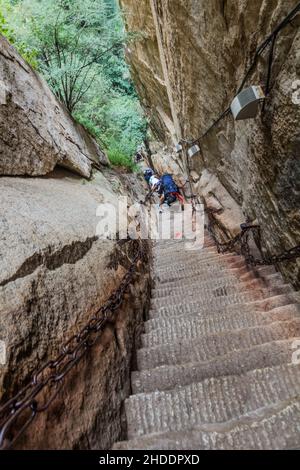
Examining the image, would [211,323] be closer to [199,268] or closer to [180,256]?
[199,268]

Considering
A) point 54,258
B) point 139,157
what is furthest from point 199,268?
point 139,157

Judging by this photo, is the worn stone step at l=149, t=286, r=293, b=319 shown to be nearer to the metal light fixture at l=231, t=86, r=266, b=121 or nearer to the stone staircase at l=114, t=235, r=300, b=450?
the stone staircase at l=114, t=235, r=300, b=450

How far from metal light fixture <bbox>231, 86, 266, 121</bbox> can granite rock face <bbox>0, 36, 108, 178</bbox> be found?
288cm

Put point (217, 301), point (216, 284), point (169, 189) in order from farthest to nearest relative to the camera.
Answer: point (169, 189) < point (216, 284) < point (217, 301)

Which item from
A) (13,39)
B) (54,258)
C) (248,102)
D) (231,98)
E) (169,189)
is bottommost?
(54,258)

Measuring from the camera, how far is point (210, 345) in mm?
2729

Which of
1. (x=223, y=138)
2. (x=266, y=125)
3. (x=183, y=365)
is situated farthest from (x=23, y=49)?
(x=183, y=365)

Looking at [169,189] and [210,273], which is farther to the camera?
[169,189]

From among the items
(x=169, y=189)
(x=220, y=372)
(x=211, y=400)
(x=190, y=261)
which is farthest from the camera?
(x=169, y=189)

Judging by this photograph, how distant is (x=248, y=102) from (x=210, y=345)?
2.60 m

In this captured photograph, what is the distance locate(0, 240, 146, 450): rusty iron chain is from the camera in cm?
128

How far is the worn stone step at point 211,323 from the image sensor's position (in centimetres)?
298

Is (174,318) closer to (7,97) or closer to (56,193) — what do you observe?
(56,193)
